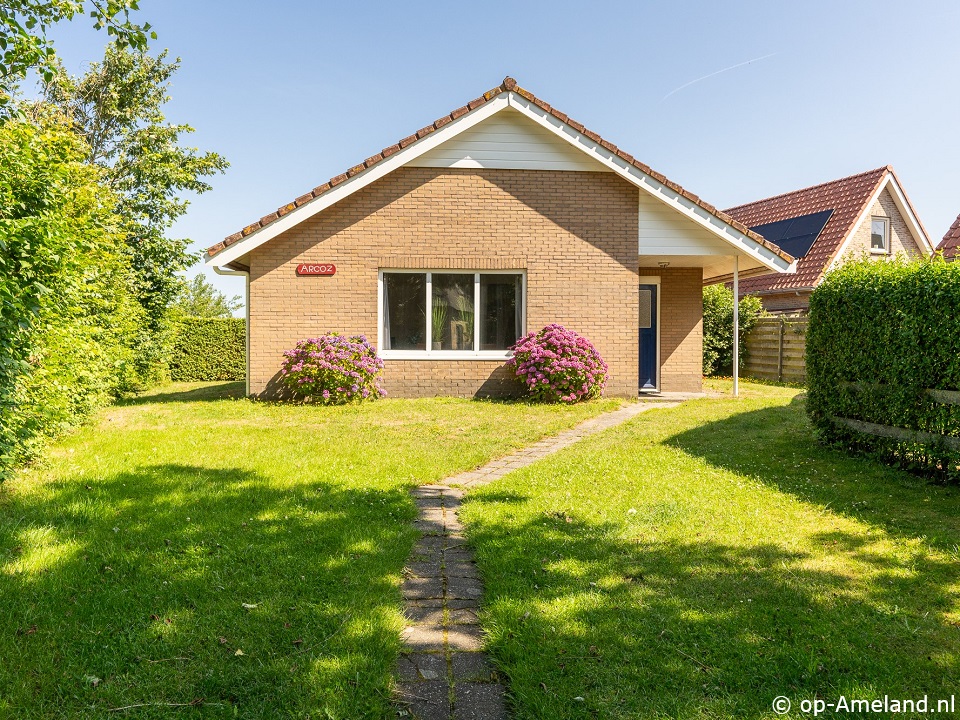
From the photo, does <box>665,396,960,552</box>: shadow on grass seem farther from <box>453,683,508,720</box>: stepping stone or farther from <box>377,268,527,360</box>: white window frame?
<box>377,268,527,360</box>: white window frame

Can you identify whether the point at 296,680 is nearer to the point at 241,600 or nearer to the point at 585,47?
the point at 241,600

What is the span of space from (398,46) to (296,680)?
1288 centimetres

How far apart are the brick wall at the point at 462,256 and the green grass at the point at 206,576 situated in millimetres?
5419

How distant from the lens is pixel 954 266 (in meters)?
6.41

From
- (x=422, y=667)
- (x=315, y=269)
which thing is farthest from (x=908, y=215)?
(x=422, y=667)

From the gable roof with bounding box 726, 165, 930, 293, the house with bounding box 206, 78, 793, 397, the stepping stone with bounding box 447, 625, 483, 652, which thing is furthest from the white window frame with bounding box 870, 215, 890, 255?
the stepping stone with bounding box 447, 625, 483, 652

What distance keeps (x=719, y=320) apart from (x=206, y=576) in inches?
755

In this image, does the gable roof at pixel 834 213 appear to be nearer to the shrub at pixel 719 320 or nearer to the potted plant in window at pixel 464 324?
the shrub at pixel 719 320

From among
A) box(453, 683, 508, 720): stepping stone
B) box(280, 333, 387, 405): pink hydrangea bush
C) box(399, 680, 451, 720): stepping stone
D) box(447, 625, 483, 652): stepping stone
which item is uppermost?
box(280, 333, 387, 405): pink hydrangea bush

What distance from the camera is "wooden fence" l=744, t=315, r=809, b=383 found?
18.7 m

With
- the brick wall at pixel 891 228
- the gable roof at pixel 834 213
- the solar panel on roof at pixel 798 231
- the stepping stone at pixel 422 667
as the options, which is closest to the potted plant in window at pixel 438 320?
the stepping stone at pixel 422 667

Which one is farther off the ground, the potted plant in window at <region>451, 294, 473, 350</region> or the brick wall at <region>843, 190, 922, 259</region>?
the brick wall at <region>843, 190, 922, 259</region>

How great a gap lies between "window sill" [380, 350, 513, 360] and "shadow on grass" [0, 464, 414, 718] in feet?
25.5

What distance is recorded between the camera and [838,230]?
22516 millimetres
